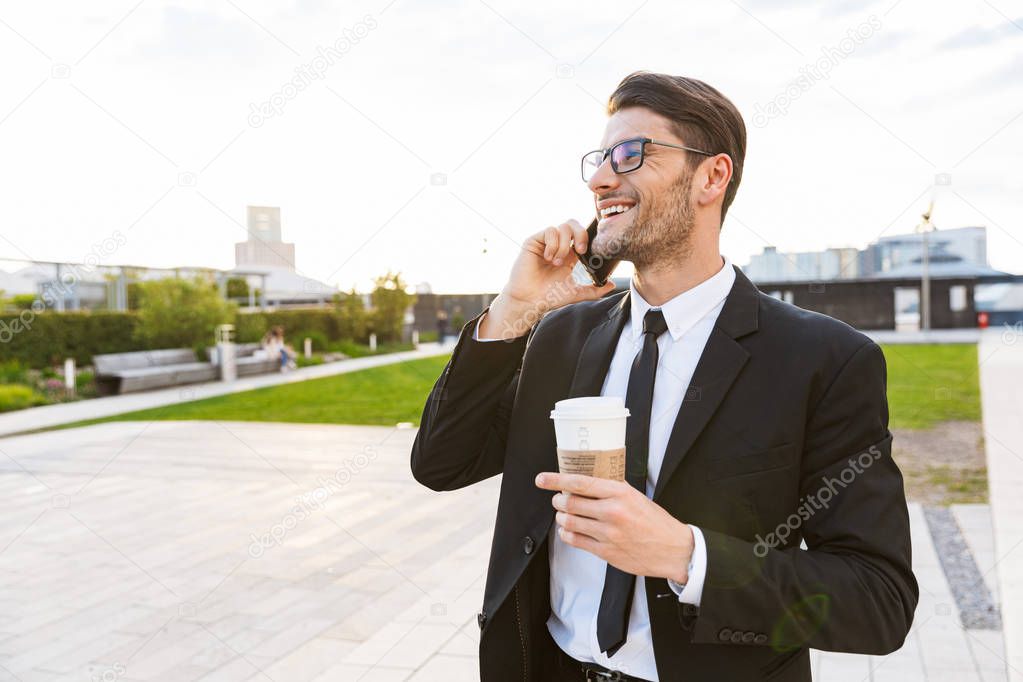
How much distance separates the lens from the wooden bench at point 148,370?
18.7 meters

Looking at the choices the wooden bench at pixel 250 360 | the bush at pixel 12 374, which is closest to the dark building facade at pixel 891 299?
the wooden bench at pixel 250 360

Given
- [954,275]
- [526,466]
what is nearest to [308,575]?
[526,466]

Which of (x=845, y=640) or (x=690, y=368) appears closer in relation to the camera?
(x=845, y=640)

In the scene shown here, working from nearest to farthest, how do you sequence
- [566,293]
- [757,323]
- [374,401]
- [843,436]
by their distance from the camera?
[843,436]
[757,323]
[566,293]
[374,401]

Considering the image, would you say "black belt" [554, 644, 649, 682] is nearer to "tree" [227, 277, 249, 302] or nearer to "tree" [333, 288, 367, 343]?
"tree" [333, 288, 367, 343]

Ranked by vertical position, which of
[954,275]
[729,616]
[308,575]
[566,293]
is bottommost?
[308,575]

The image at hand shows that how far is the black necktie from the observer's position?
1595 millimetres

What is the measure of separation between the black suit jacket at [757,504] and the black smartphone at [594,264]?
157mm

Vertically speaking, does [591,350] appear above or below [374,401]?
above

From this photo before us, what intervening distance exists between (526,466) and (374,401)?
1505 centimetres

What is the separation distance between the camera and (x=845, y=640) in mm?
1427

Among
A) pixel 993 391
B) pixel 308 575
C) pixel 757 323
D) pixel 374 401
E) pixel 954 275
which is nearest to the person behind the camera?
pixel 757 323

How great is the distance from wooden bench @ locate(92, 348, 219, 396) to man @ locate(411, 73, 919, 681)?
62.1ft

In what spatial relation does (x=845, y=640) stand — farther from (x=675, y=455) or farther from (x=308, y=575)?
(x=308, y=575)
